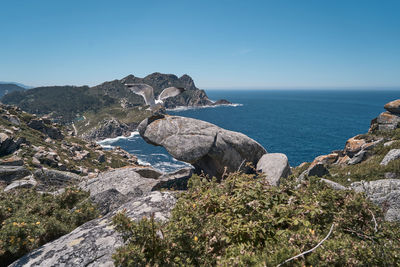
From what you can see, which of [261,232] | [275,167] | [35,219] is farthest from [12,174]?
[275,167]

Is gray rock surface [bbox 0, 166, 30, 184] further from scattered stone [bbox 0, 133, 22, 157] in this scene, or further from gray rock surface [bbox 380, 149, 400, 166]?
scattered stone [bbox 0, 133, 22, 157]

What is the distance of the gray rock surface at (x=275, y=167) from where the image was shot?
1320 centimetres

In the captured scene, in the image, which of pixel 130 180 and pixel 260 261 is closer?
pixel 260 261

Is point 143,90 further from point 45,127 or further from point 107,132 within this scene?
point 107,132

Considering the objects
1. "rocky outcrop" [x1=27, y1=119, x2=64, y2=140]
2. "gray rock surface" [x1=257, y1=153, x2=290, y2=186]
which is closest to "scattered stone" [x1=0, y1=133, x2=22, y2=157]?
"rocky outcrop" [x1=27, y1=119, x2=64, y2=140]

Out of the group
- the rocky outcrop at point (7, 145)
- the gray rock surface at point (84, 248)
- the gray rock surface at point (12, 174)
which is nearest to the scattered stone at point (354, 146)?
the gray rock surface at point (84, 248)

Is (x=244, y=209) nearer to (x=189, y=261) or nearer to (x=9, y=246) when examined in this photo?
(x=189, y=261)

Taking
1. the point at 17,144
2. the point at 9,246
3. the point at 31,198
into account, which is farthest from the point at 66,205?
the point at 17,144

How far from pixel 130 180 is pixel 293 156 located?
2290 inches

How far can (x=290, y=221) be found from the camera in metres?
3.42

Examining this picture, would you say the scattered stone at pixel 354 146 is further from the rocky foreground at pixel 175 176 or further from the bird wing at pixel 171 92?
the bird wing at pixel 171 92

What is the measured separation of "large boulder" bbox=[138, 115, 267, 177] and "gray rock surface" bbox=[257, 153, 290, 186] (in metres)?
1.17

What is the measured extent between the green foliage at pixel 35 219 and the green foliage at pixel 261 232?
7.35 feet

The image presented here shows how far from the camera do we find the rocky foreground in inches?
148
